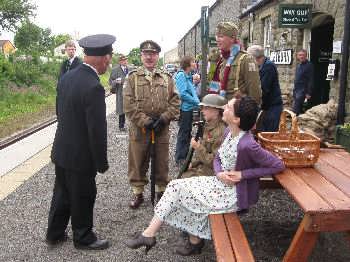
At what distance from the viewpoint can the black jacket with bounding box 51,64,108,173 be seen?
375 cm

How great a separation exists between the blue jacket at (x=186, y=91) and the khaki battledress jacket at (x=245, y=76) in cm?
242

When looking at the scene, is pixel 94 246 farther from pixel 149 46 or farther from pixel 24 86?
pixel 24 86

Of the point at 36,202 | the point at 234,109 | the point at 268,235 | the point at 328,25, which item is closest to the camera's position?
the point at 234,109

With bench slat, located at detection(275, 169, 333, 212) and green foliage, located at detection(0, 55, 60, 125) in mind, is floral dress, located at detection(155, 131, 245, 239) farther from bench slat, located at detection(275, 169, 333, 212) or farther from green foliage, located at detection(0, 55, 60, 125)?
green foliage, located at detection(0, 55, 60, 125)

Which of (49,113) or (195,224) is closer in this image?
(195,224)

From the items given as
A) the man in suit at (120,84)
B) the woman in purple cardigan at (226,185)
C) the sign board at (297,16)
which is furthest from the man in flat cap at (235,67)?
the man in suit at (120,84)

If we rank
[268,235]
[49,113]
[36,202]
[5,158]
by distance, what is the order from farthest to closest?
[49,113], [5,158], [36,202], [268,235]

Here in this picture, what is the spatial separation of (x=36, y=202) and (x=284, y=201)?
3112 mm

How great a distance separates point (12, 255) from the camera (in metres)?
3.96

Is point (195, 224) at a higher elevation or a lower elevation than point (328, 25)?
lower

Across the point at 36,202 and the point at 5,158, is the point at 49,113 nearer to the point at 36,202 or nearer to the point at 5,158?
the point at 5,158

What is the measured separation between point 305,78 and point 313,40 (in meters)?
1.74

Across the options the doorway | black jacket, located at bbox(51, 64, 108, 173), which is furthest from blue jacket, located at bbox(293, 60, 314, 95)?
Answer: black jacket, located at bbox(51, 64, 108, 173)

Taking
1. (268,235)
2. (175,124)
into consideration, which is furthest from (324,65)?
(268,235)
